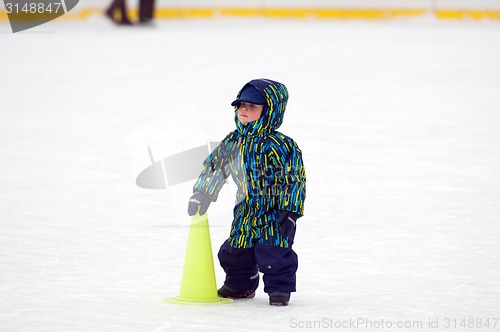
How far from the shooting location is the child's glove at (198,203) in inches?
167

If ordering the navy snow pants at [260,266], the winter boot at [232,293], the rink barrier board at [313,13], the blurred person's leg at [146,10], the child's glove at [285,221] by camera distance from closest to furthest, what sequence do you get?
the child's glove at [285,221]
the navy snow pants at [260,266]
the winter boot at [232,293]
the blurred person's leg at [146,10]
the rink barrier board at [313,13]

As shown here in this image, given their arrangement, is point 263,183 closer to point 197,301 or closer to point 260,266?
point 260,266

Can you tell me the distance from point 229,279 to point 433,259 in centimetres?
116

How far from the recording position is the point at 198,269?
4.36m

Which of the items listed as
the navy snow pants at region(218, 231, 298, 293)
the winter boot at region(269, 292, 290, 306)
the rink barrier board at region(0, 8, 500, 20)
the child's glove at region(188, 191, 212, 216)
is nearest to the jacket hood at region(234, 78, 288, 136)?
the child's glove at region(188, 191, 212, 216)

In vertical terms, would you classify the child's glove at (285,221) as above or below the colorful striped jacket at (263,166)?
below

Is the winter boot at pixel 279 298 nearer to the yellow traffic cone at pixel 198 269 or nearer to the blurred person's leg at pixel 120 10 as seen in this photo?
the yellow traffic cone at pixel 198 269

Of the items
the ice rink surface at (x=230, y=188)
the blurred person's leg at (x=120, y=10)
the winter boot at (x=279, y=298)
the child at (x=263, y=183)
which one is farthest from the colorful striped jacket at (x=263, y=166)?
the blurred person's leg at (x=120, y=10)

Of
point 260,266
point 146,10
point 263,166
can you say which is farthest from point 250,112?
point 146,10

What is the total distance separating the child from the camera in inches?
166

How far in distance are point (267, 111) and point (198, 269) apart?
0.64 metres

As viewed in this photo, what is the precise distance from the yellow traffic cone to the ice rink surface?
96mm

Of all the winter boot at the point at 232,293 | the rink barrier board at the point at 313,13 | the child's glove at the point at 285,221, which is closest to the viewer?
the child's glove at the point at 285,221

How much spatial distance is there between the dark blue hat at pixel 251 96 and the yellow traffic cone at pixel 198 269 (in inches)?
18.1
